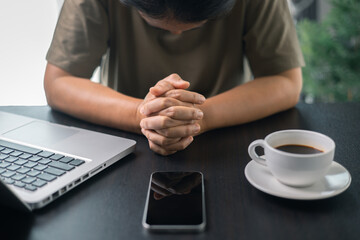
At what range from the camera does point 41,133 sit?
0.87m

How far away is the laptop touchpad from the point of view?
827 mm

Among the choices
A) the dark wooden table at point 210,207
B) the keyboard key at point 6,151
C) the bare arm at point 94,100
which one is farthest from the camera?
the bare arm at point 94,100

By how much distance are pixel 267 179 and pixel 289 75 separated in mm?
518

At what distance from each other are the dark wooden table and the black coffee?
0.28 ft

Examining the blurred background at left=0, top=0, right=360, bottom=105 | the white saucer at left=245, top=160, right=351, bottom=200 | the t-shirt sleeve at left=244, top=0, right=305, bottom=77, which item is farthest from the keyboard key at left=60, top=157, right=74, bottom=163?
the blurred background at left=0, top=0, right=360, bottom=105

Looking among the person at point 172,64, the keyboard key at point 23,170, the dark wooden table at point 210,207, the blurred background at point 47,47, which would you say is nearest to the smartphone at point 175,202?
the dark wooden table at point 210,207

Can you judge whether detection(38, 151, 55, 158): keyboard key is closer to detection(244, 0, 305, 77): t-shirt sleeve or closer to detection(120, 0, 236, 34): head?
detection(120, 0, 236, 34): head

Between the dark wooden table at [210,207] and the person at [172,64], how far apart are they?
3.2 inches

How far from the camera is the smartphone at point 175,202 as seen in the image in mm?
569

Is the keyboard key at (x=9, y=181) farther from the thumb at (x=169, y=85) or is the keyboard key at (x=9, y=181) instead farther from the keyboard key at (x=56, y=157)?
the thumb at (x=169, y=85)

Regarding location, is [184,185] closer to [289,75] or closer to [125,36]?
[289,75]

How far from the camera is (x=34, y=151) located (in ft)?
2.53

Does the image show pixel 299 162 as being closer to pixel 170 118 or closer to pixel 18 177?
pixel 170 118

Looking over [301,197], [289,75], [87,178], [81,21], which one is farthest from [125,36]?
[301,197]
